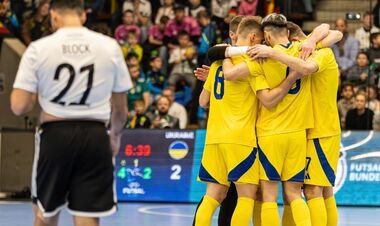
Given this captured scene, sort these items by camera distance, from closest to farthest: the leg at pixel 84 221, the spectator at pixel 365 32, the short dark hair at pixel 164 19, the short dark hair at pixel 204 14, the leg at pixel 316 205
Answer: the leg at pixel 84 221 → the leg at pixel 316 205 → the spectator at pixel 365 32 → the short dark hair at pixel 204 14 → the short dark hair at pixel 164 19

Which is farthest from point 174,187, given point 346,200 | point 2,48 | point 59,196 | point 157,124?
point 59,196

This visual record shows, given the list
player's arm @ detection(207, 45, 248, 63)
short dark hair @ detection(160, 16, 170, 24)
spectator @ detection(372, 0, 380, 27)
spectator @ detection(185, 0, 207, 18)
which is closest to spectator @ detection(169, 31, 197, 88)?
short dark hair @ detection(160, 16, 170, 24)

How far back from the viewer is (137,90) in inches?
714

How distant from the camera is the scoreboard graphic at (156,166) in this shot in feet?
51.2

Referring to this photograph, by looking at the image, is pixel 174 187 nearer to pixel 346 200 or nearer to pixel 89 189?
pixel 346 200

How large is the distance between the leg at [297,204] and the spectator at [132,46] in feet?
34.4

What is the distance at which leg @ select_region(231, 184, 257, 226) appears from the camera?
8.71 m

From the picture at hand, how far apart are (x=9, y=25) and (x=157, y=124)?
4.91 m

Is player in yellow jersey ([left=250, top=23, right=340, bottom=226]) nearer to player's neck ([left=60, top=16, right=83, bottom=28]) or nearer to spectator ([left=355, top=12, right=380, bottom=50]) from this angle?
player's neck ([left=60, top=16, right=83, bottom=28])

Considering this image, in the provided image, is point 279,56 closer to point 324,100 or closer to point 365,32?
point 324,100

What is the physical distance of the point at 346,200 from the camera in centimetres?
1534

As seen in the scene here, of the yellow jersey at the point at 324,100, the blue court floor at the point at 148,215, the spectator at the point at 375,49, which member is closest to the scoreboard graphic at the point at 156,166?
the blue court floor at the point at 148,215

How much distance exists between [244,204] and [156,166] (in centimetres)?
701

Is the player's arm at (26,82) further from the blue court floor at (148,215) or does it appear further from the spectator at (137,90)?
the spectator at (137,90)
